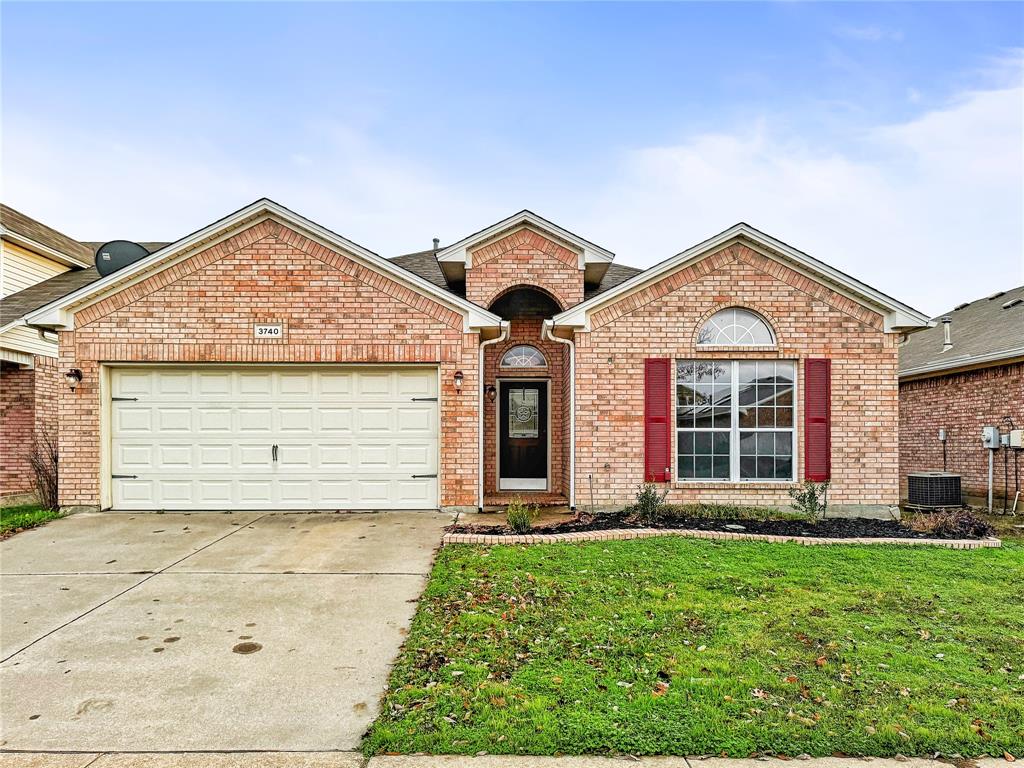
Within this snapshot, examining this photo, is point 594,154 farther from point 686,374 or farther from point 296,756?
point 296,756

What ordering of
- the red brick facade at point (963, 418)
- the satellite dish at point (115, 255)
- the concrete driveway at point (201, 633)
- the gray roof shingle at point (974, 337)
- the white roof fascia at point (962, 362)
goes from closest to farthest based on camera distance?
the concrete driveway at point (201, 633) → the white roof fascia at point (962, 362) → the satellite dish at point (115, 255) → the red brick facade at point (963, 418) → the gray roof shingle at point (974, 337)

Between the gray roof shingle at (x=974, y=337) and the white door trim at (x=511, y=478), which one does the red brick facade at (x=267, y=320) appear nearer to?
the white door trim at (x=511, y=478)

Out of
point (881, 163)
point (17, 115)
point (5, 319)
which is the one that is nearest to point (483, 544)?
point (5, 319)

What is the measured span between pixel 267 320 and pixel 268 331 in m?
0.18

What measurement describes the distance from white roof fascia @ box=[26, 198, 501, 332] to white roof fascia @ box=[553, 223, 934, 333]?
146cm

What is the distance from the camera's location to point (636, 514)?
876 centimetres

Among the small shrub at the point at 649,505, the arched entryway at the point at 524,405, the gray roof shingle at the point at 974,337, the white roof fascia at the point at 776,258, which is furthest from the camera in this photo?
the gray roof shingle at the point at 974,337

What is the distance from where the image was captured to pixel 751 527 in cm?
827

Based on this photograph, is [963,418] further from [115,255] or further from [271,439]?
[115,255]

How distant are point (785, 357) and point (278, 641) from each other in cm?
824

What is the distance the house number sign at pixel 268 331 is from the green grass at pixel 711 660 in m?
5.01

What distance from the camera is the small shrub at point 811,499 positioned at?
8742 mm

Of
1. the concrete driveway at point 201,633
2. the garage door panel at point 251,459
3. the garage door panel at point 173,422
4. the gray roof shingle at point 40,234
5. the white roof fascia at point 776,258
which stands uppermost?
the gray roof shingle at point 40,234

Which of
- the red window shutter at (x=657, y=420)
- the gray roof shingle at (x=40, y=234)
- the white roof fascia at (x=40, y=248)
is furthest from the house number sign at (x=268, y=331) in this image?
the gray roof shingle at (x=40, y=234)
